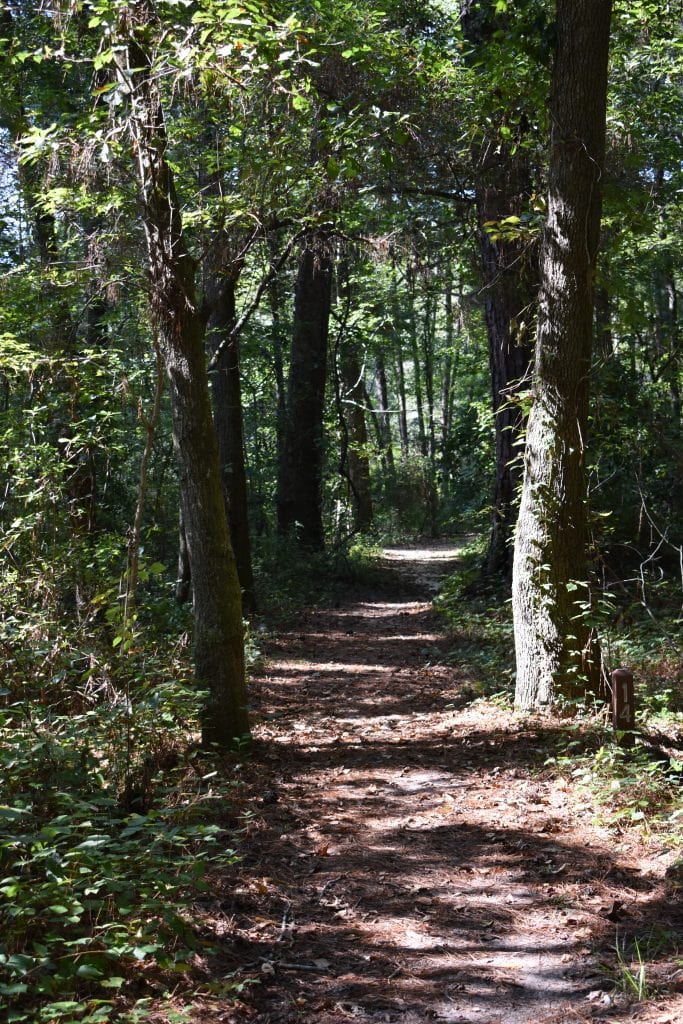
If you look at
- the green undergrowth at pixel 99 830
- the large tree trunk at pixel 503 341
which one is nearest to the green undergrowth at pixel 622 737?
the large tree trunk at pixel 503 341

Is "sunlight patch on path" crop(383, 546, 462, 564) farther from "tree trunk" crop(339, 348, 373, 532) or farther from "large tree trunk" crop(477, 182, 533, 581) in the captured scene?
"large tree trunk" crop(477, 182, 533, 581)

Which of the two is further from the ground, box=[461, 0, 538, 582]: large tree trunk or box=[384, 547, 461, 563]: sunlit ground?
box=[461, 0, 538, 582]: large tree trunk

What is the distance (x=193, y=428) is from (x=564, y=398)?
9.82 ft

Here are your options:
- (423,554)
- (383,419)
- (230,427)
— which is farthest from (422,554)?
(383,419)

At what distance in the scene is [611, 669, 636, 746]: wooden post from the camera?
5.91m

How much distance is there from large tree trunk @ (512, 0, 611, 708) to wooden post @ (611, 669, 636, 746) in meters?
0.65

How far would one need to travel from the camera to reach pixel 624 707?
5.94 meters

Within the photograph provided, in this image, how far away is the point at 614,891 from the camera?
14.1ft

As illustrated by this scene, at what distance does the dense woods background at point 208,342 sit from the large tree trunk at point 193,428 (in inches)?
0.7

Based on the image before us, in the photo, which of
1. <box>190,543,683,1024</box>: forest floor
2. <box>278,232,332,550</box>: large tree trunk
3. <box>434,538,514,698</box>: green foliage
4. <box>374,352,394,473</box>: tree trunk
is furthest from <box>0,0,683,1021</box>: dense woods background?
<box>374,352,394,473</box>: tree trunk

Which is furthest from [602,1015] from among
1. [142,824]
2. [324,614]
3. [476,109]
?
[324,614]

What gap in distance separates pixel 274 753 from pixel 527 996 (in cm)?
347

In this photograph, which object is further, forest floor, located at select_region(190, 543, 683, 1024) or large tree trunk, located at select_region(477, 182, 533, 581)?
large tree trunk, located at select_region(477, 182, 533, 581)

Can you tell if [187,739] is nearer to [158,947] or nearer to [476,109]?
[158,947]
